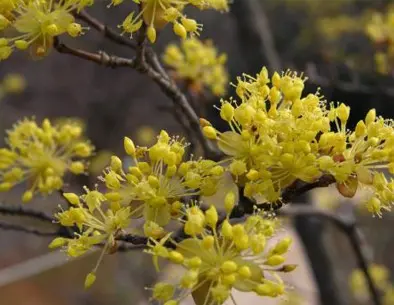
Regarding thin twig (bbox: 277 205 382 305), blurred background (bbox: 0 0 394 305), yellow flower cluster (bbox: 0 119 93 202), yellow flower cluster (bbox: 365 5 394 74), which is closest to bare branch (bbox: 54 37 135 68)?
yellow flower cluster (bbox: 0 119 93 202)

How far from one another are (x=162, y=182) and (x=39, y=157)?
54 cm

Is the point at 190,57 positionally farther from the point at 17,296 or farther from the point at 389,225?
the point at 389,225

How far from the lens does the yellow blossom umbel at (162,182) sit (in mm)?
985

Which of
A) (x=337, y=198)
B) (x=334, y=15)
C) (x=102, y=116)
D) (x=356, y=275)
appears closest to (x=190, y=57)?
(x=356, y=275)

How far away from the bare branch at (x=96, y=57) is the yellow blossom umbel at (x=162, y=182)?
0.94ft

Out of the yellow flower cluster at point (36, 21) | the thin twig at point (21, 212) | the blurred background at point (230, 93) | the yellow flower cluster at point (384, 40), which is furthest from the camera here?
the blurred background at point (230, 93)

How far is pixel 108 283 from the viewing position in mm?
4168

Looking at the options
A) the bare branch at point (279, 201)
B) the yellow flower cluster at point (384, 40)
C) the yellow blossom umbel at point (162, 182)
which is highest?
the yellow flower cluster at point (384, 40)

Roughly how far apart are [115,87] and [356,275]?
4.30m

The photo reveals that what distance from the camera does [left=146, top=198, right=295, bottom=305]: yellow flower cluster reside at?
2.97 feet

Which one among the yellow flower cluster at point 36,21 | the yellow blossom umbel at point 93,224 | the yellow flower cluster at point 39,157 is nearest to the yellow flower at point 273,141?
the yellow blossom umbel at point 93,224

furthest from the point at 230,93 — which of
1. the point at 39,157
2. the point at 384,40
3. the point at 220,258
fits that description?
the point at 220,258

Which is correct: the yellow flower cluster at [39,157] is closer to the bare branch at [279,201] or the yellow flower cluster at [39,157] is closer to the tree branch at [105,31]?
the tree branch at [105,31]

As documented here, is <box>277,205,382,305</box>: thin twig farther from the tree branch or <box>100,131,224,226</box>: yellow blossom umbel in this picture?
<box>100,131,224,226</box>: yellow blossom umbel
